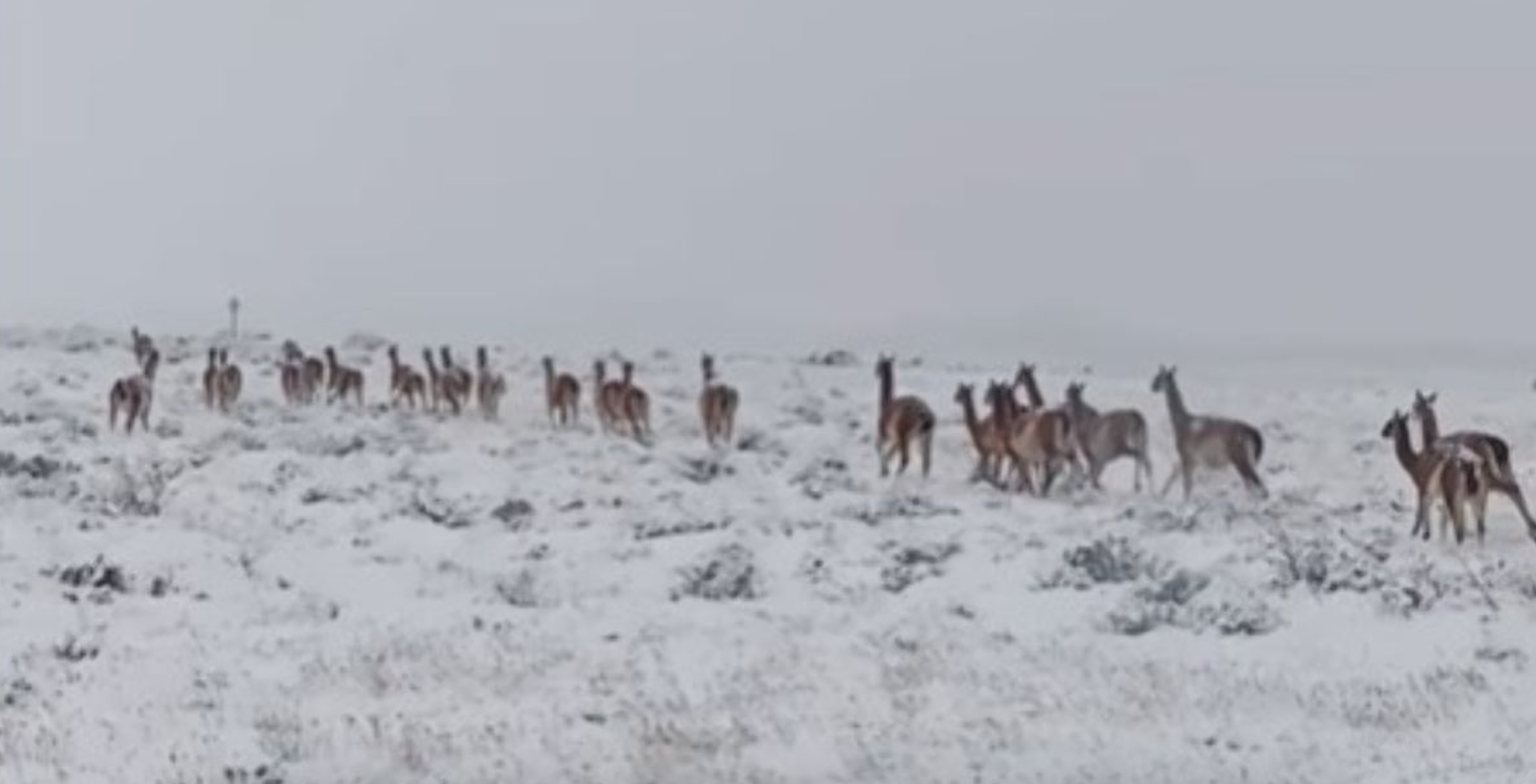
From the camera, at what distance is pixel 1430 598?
614 inches

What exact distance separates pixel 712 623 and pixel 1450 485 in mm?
7293

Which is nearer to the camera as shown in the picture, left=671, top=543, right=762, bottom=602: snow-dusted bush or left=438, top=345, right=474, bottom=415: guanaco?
left=671, top=543, right=762, bottom=602: snow-dusted bush

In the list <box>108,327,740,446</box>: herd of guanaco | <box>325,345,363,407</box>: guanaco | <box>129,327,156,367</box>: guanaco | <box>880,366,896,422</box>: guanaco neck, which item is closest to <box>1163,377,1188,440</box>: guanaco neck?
<box>880,366,896,422</box>: guanaco neck

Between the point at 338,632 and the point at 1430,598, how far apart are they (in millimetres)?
8662

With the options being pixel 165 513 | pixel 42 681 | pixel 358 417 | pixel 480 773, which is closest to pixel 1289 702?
pixel 480 773

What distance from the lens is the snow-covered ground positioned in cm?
1210

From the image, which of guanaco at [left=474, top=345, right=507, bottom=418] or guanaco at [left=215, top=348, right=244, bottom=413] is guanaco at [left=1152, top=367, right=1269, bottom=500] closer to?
guanaco at [left=474, top=345, right=507, bottom=418]

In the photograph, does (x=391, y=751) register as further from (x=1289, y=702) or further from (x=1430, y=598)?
(x=1430, y=598)

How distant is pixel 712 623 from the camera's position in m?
16.2

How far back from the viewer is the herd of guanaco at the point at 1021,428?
19.2 meters

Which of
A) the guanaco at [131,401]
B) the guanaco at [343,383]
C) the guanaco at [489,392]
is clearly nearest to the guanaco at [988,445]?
the guanaco at [489,392]

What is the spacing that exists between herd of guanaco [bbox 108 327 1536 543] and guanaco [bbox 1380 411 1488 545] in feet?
0.05

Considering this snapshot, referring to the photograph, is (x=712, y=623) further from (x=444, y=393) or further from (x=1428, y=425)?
(x=444, y=393)

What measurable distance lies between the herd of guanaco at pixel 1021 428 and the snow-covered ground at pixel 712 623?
Answer: 585 mm
